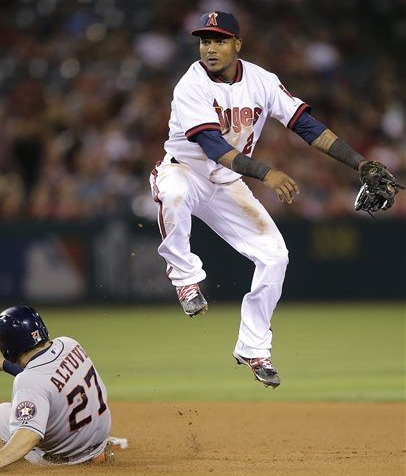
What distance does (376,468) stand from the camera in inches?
272

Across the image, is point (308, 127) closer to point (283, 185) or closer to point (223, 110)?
point (223, 110)

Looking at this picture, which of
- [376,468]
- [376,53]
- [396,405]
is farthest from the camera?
[376,53]

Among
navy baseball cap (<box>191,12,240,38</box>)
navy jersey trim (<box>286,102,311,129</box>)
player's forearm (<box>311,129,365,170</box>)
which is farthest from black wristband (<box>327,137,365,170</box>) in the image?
navy baseball cap (<box>191,12,240,38</box>)

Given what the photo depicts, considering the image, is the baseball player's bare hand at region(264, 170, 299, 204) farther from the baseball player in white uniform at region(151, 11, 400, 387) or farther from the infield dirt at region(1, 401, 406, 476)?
the infield dirt at region(1, 401, 406, 476)

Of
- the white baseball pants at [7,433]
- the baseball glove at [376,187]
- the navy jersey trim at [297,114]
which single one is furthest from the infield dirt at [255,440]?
the navy jersey trim at [297,114]

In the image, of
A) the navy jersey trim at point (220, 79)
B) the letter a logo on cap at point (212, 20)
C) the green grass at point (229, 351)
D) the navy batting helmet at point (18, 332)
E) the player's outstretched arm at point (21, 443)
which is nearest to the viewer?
the player's outstretched arm at point (21, 443)

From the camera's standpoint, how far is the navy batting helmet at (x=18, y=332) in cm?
634

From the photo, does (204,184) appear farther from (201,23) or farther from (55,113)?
(55,113)

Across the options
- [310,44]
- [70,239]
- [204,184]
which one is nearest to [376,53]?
[310,44]

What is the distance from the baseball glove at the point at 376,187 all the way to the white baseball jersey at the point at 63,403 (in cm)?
198

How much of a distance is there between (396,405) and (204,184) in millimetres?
3507

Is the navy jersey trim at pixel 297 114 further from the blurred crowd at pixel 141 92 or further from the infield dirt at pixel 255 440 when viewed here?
the blurred crowd at pixel 141 92

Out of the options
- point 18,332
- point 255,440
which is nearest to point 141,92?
point 255,440

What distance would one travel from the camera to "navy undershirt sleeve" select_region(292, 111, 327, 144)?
7391 mm
